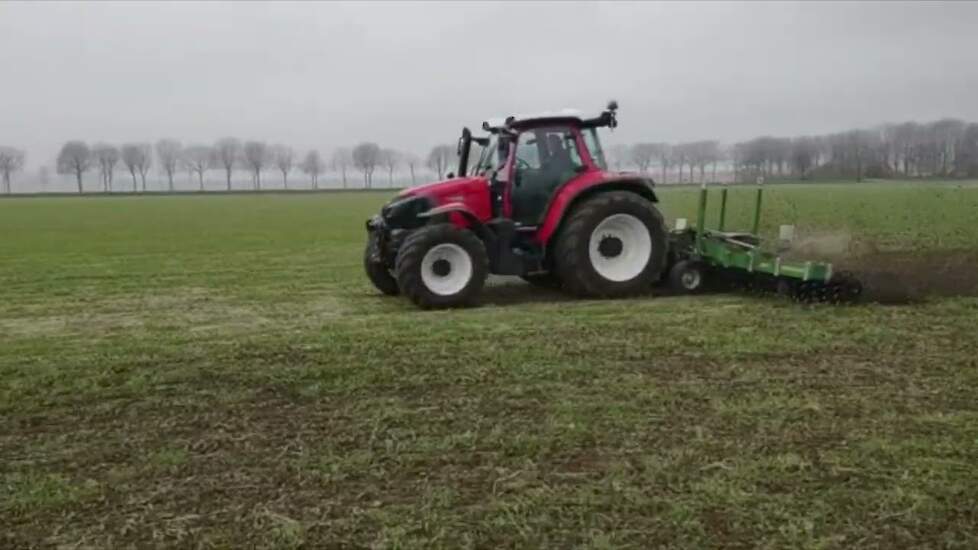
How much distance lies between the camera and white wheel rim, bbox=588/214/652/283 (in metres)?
10.5

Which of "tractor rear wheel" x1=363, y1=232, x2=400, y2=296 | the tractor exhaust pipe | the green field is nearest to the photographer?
the green field

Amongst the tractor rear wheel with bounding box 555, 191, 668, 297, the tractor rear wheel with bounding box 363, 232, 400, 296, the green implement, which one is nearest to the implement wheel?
the green implement

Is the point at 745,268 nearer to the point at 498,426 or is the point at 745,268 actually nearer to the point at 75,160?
the point at 498,426

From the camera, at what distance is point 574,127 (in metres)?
10.6

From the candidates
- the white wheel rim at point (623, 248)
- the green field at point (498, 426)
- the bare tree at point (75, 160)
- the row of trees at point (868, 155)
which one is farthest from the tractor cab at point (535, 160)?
the bare tree at point (75, 160)

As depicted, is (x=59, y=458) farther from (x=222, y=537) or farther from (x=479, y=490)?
(x=479, y=490)

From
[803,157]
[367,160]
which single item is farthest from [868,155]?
[367,160]

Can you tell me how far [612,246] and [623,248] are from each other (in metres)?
0.15

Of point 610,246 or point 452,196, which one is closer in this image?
point 452,196

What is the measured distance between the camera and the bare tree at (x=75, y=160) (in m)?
136

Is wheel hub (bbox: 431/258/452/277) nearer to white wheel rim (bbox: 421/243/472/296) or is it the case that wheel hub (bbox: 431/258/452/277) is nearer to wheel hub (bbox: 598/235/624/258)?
white wheel rim (bbox: 421/243/472/296)

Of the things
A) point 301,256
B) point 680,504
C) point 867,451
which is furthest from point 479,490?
point 301,256

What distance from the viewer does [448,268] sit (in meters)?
9.89

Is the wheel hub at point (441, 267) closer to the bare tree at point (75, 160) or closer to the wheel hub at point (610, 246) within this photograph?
the wheel hub at point (610, 246)
